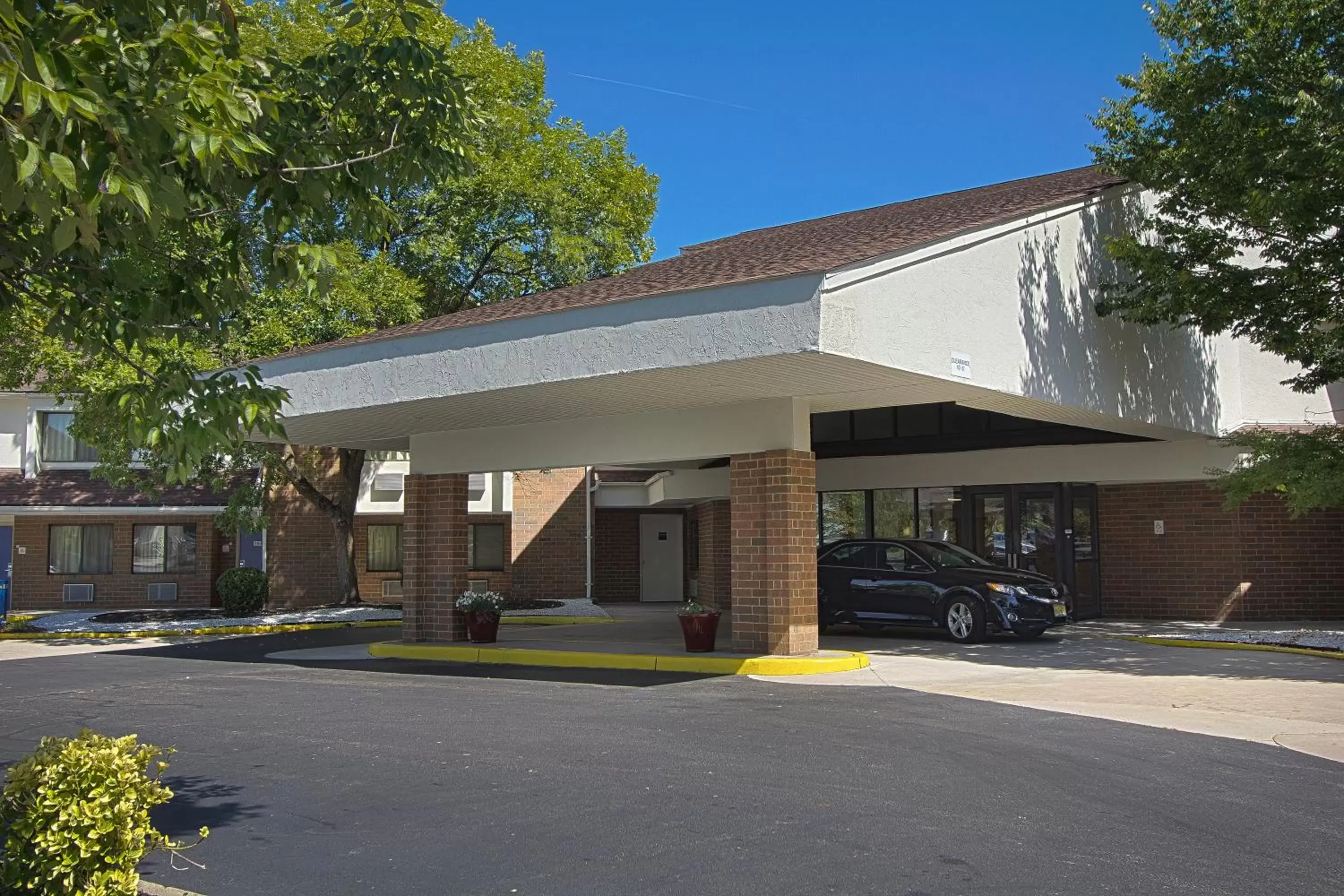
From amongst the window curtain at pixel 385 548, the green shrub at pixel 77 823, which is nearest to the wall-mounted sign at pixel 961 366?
the green shrub at pixel 77 823

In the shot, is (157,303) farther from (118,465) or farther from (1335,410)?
(1335,410)

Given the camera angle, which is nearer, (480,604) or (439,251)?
(480,604)

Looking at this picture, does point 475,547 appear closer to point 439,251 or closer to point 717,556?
point 717,556

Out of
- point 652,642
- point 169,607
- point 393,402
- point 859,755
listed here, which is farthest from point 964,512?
point 169,607

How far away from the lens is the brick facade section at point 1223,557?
788 inches

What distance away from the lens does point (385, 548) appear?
32.8 meters

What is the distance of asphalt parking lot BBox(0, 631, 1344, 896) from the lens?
6.08 metres

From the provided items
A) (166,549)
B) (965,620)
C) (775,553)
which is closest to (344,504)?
(166,549)

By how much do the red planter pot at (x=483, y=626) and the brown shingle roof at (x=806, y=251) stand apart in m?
4.69

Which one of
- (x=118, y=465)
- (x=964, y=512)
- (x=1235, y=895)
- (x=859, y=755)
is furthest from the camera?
(x=118, y=465)

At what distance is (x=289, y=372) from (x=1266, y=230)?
12.8m

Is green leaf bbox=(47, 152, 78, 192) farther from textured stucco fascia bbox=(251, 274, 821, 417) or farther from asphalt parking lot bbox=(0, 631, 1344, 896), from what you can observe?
textured stucco fascia bbox=(251, 274, 821, 417)

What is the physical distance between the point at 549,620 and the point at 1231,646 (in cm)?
1395

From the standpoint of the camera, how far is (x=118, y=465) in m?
24.1
